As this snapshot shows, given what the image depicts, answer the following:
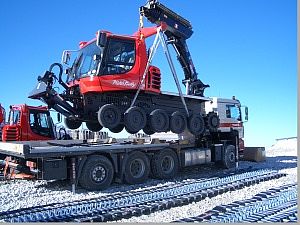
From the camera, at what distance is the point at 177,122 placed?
1139 cm

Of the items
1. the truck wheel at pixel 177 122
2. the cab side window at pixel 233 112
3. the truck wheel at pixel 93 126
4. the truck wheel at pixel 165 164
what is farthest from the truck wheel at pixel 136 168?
the cab side window at pixel 233 112

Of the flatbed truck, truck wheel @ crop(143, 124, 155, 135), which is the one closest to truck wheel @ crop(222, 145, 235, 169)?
the flatbed truck

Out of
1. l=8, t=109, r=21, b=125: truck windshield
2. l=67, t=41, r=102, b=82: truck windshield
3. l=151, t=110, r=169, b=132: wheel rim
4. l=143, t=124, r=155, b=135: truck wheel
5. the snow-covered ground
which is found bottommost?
the snow-covered ground

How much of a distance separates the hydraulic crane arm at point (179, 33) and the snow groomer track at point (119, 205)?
203 inches

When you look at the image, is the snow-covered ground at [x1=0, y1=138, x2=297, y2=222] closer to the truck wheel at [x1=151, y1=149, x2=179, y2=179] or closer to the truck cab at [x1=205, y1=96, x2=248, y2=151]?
the truck wheel at [x1=151, y1=149, x2=179, y2=179]

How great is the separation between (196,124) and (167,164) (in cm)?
194

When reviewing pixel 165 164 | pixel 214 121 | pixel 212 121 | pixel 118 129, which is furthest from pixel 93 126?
pixel 214 121

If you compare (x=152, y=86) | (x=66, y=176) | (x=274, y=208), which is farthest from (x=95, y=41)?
(x=274, y=208)

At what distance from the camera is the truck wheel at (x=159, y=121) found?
1054 centimetres

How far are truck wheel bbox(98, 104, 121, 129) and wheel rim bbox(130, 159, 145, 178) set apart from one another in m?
1.20

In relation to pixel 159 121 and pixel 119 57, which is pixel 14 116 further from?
pixel 159 121

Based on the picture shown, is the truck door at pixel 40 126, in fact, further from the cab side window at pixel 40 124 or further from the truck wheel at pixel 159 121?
the truck wheel at pixel 159 121

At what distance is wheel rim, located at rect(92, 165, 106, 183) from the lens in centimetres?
885

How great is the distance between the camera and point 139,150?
398 inches
